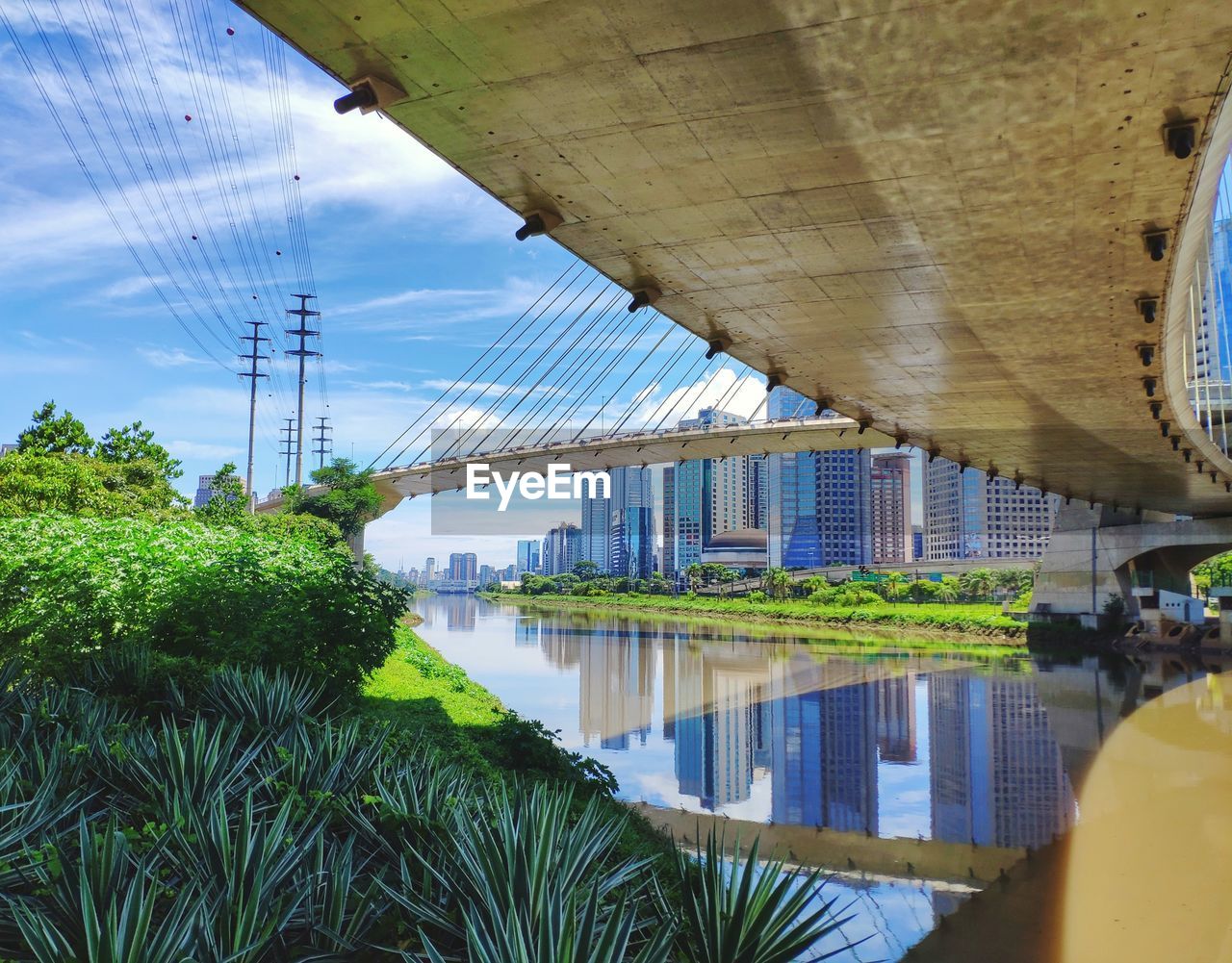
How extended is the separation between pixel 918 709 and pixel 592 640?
19.9 m

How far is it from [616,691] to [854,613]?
28.6 metres

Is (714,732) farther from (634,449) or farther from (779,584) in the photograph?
(779,584)

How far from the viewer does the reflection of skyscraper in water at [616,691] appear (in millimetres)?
14398

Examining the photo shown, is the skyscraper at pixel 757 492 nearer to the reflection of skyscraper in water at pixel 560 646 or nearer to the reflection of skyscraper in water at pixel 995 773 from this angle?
the reflection of skyscraper in water at pixel 560 646

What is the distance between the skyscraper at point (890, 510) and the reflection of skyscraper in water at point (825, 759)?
278 ft

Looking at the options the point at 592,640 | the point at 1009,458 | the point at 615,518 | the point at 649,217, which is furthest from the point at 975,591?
the point at 615,518

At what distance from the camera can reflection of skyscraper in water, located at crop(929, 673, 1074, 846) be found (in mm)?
8891

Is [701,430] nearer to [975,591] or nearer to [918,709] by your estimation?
[918,709]

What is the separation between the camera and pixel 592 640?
35281 millimetres

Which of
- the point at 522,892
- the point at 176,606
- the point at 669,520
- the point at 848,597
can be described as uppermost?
the point at 669,520

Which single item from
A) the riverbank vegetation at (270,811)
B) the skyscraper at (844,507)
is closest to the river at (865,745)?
the riverbank vegetation at (270,811)

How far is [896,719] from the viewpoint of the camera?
15.5 meters

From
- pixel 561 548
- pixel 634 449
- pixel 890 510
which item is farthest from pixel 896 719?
pixel 561 548

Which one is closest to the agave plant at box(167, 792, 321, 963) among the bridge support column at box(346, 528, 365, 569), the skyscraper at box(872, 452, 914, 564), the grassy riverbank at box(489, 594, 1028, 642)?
the grassy riverbank at box(489, 594, 1028, 642)
